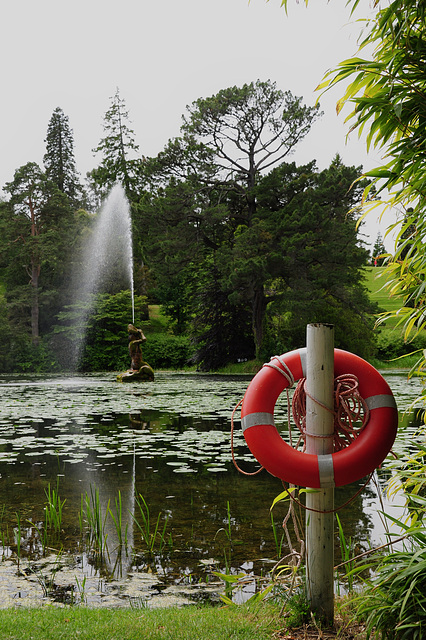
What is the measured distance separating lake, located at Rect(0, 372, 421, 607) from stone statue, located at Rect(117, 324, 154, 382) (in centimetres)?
658

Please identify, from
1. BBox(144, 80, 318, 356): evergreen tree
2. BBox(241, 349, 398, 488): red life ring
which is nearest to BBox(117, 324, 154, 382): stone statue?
BBox(144, 80, 318, 356): evergreen tree

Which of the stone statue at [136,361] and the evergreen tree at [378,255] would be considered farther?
the stone statue at [136,361]

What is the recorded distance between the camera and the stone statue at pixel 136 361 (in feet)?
46.2

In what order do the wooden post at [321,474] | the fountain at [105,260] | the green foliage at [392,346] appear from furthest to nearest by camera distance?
the fountain at [105,260] < the green foliage at [392,346] < the wooden post at [321,474]

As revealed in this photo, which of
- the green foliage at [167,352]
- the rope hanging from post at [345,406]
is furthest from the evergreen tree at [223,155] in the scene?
the rope hanging from post at [345,406]

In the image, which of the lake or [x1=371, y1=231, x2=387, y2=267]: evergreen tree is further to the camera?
the lake

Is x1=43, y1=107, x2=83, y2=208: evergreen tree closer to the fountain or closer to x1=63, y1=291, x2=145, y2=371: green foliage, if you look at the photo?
the fountain

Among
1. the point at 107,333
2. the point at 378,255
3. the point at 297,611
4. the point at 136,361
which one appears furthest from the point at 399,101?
the point at 107,333

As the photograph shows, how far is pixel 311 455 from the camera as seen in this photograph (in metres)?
1.90

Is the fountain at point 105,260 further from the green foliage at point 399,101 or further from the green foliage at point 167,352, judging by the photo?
the green foliage at point 399,101

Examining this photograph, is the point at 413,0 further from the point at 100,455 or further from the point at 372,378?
the point at 100,455

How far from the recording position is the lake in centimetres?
256

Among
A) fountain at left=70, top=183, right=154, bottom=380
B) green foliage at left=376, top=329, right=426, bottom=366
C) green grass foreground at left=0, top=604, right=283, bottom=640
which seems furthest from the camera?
fountain at left=70, top=183, right=154, bottom=380

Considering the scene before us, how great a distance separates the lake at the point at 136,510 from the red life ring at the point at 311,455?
224 millimetres
